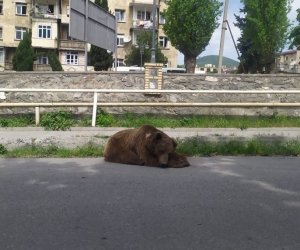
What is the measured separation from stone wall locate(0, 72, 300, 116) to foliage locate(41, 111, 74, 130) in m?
0.51

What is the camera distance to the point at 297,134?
35.0 feet

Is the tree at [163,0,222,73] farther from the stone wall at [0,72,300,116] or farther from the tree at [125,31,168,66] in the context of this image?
the stone wall at [0,72,300,116]

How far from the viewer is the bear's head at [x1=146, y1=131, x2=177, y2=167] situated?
7.07 m

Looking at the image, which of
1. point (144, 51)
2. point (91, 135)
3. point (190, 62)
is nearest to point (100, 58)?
point (144, 51)

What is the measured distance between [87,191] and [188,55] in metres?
38.4

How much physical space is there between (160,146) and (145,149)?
32cm

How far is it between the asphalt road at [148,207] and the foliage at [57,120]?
4.13 m

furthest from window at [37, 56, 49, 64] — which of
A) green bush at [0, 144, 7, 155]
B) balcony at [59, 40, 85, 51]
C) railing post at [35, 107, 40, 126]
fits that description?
green bush at [0, 144, 7, 155]

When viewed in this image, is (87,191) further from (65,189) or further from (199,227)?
(199,227)

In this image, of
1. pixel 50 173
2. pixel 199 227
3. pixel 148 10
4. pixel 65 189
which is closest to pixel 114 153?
pixel 50 173

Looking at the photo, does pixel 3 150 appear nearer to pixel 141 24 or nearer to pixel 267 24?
pixel 267 24

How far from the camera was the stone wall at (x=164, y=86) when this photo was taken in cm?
1355

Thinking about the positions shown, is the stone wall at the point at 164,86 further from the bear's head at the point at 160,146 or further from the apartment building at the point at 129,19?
the apartment building at the point at 129,19

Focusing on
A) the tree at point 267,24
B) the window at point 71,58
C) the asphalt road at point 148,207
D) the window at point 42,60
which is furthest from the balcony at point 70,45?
the asphalt road at point 148,207
